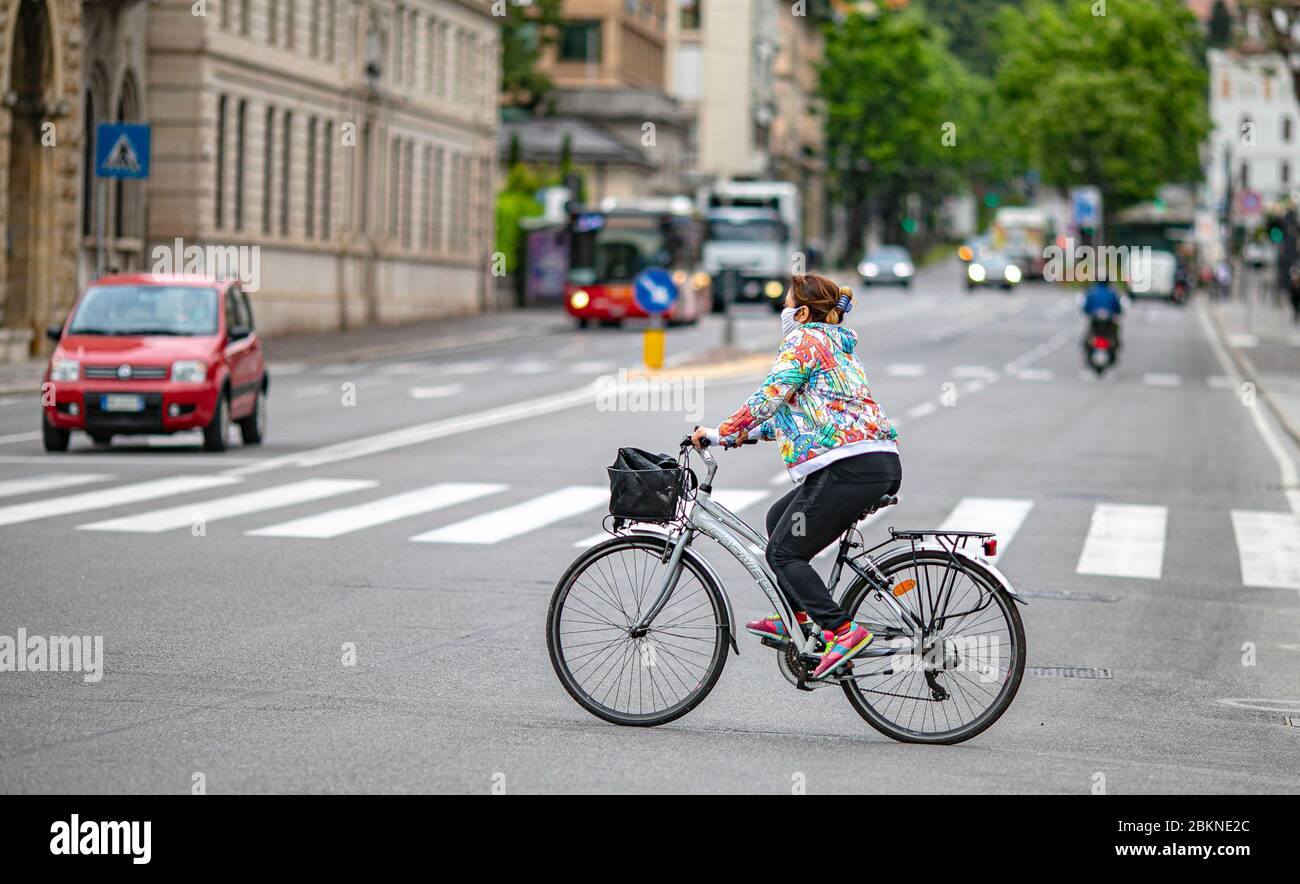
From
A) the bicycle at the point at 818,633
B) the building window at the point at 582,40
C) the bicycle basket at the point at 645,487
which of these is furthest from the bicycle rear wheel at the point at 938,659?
the building window at the point at 582,40

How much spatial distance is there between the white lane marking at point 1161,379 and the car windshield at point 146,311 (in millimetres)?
21906

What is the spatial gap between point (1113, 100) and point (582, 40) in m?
28.6

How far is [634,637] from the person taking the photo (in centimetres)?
929

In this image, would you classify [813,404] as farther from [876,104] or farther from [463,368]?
[876,104]

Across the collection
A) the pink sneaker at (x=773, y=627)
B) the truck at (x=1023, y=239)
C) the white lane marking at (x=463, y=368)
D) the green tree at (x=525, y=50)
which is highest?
the green tree at (x=525, y=50)

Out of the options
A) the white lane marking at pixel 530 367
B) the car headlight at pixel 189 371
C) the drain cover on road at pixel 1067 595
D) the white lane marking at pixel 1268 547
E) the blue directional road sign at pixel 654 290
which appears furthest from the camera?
the white lane marking at pixel 530 367

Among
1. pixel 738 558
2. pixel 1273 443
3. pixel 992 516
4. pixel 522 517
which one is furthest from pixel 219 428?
pixel 738 558

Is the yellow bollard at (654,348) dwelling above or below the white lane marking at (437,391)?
above

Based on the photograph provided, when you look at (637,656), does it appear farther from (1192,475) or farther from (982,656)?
(1192,475)

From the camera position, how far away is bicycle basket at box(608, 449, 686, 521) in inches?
355

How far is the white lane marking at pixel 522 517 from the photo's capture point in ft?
52.8

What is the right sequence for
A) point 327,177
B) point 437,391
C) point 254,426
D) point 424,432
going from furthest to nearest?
point 327,177
point 437,391
point 424,432
point 254,426

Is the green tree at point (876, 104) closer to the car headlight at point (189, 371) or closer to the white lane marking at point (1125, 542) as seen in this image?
the car headlight at point (189, 371)

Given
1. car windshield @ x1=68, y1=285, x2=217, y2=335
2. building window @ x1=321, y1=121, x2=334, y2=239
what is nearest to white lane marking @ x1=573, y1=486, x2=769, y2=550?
car windshield @ x1=68, y1=285, x2=217, y2=335
